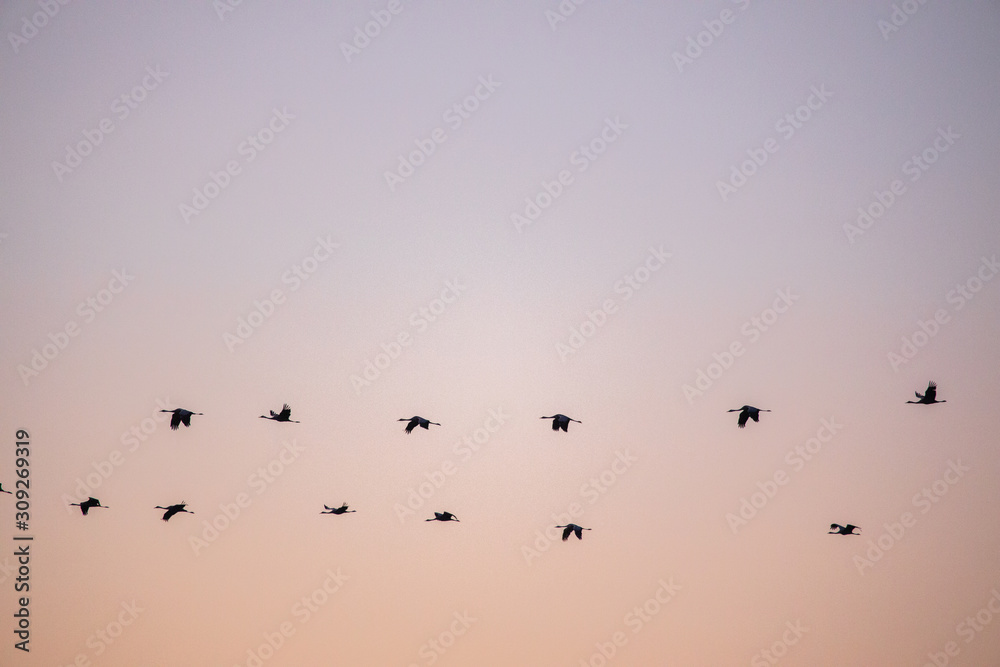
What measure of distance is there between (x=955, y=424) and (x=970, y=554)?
0.91m

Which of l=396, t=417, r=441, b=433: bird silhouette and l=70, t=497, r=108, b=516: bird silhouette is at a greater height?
l=396, t=417, r=441, b=433: bird silhouette

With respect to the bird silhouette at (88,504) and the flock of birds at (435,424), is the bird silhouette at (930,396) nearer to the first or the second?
the flock of birds at (435,424)

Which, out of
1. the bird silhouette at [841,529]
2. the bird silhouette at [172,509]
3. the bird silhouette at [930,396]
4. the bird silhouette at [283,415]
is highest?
the bird silhouette at [930,396]

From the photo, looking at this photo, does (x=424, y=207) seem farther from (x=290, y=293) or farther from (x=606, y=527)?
(x=606, y=527)

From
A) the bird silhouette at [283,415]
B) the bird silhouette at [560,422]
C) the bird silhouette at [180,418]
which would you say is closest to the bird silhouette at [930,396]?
the bird silhouette at [560,422]

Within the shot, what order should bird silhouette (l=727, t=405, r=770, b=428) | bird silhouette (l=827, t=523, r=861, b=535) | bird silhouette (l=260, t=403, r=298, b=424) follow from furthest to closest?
1. bird silhouette (l=827, t=523, r=861, b=535)
2. bird silhouette (l=727, t=405, r=770, b=428)
3. bird silhouette (l=260, t=403, r=298, b=424)

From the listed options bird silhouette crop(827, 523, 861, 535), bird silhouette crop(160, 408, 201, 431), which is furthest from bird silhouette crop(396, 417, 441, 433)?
bird silhouette crop(827, 523, 861, 535)

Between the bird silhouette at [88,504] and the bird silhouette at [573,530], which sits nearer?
the bird silhouette at [88,504]

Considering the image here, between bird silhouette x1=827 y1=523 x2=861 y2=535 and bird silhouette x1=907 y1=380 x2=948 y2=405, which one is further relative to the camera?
bird silhouette x1=827 y1=523 x2=861 y2=535

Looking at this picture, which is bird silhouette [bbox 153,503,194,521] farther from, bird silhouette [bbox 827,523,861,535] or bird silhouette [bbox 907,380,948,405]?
bird silhouette [bbox 907,380,948,405]

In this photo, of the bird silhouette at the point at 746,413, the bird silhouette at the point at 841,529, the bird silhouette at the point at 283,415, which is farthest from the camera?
the bird silhouette at the point at 841,529

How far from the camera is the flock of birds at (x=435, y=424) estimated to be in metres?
4.35

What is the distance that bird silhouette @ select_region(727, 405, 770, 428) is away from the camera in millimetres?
4430

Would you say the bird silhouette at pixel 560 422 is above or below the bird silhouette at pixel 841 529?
below
